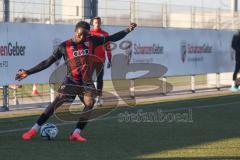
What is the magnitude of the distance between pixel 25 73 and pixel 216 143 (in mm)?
3169

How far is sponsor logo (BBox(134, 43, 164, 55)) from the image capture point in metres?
19.2

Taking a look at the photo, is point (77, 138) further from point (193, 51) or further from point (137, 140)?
point (193, 51)

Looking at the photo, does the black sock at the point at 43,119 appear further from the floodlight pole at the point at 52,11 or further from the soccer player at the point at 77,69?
the floodlight pole at the point at 52,11

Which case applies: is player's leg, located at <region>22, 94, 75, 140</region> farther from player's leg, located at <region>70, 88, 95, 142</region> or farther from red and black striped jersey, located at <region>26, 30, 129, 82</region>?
red and black striped jersey, located at <region>26, 30, 129, 82</region>

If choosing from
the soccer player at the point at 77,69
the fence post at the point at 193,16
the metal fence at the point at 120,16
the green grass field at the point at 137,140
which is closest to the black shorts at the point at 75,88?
the soccer player at the point at 77,69

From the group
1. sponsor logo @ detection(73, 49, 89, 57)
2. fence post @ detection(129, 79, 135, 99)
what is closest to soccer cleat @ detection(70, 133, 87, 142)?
sponsor logo @ detection(73, 49, 89, 57)

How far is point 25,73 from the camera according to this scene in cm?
1023

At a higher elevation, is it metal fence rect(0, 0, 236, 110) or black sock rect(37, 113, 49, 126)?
metal fence rect(0, 0, 236, 110)

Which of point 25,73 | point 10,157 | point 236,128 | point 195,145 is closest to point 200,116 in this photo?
point 236,128

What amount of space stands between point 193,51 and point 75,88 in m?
11.6

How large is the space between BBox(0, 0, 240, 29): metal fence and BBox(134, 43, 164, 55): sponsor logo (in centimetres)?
78

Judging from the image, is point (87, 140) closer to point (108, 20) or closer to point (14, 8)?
point (14, 8)

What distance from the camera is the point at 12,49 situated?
15188 mm

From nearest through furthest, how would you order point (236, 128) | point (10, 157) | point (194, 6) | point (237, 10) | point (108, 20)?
1. point (10, 157)
2. point (236, 128)
3. point (108, 20)
4. point (194, 6)
5. point (237, 10)
